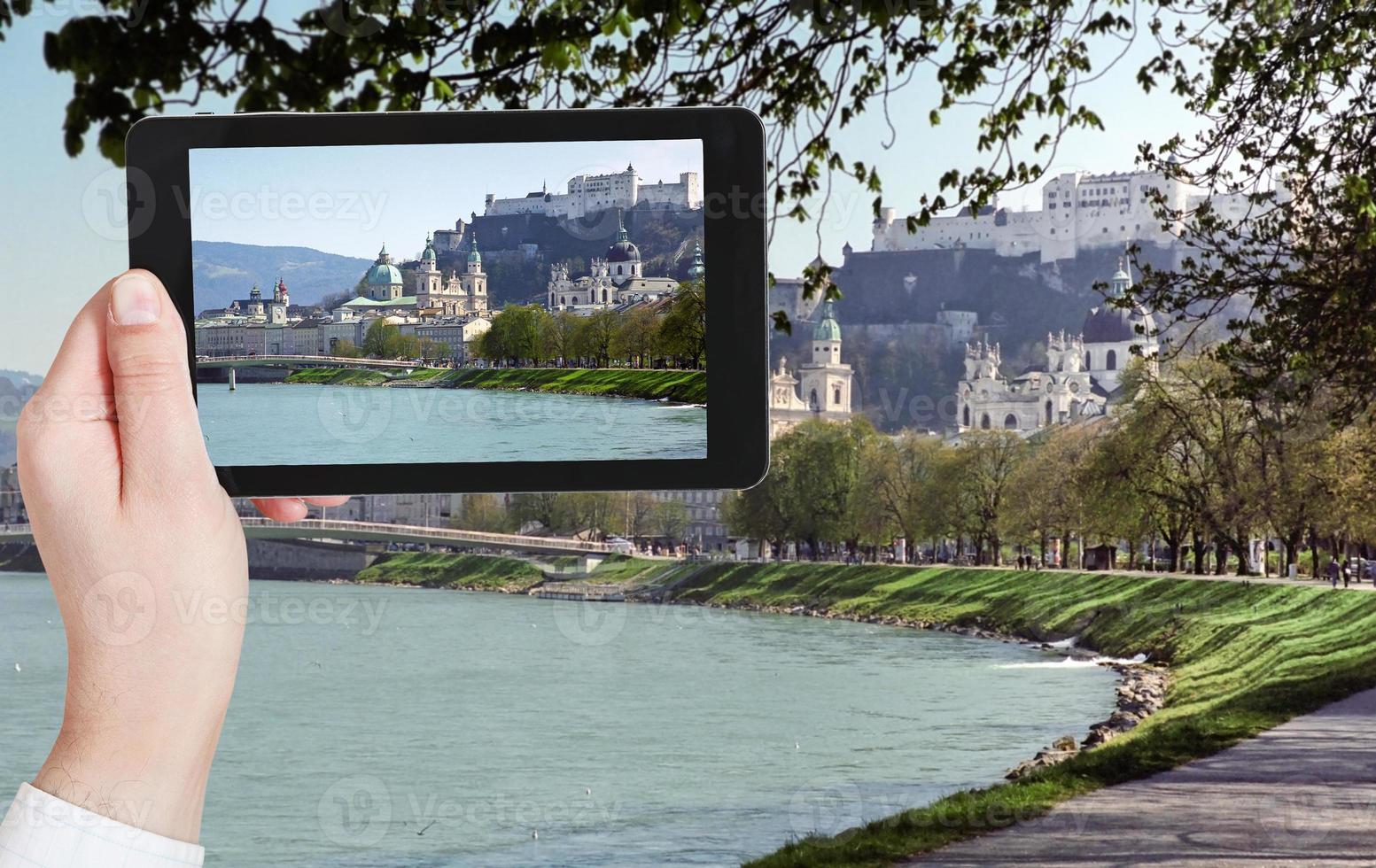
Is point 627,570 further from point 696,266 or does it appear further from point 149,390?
point 149,390

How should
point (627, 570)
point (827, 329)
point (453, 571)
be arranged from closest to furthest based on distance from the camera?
1. point (827, 329)
2. point (627, 570)
3. point (453, 571)

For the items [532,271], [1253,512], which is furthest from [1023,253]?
[532,271]

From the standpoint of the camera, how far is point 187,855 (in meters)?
0.69

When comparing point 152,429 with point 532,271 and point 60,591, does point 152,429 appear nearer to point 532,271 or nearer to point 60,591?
point 60,591

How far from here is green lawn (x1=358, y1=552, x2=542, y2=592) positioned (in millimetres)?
28984

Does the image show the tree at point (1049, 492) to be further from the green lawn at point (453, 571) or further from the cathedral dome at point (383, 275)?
the cathedral dome at point (383, 275)

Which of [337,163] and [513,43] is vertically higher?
[513,43]

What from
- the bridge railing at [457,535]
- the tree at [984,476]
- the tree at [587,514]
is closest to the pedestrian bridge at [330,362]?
the bridge railing at [457,535]

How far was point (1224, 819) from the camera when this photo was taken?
6.08 meters

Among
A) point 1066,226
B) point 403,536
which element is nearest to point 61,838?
point 403,536

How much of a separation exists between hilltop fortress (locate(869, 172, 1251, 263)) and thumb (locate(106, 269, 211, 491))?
102 ft

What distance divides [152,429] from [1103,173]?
128 ft

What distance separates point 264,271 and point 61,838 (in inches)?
27.1

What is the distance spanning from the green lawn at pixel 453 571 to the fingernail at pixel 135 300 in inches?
1112
